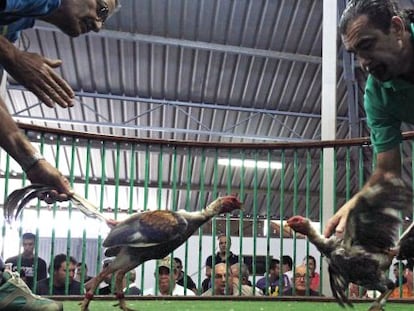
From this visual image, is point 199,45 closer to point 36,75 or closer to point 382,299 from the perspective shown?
point 382,299

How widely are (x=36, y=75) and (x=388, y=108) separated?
1.17 meters

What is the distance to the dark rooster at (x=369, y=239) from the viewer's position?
190 centimetres

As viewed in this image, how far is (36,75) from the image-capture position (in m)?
1.61

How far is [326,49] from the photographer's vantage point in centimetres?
580

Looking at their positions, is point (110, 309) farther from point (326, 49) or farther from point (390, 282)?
point (326, 49)

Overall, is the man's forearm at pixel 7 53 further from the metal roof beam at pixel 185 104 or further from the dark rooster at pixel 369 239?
the metal roof beam at pixel 185 104

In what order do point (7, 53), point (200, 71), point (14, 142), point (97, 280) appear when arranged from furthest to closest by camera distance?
point (200, 71)
point (97, 280)
point (14, 142)
point (7, 53)

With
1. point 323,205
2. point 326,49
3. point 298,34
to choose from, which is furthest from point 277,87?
point 323,205

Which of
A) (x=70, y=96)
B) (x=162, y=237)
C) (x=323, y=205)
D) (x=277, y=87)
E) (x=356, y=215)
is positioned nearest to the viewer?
(x=70, y=96)

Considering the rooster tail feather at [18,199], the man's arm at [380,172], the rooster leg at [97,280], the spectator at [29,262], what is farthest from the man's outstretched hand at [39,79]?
the spectator at [29,262]

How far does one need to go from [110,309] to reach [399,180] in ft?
5.62

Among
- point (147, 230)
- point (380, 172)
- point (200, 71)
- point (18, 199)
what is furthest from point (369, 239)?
point (200, 71)

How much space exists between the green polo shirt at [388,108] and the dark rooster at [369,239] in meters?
0.22

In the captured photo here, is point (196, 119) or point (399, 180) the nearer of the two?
point (399, 180)
